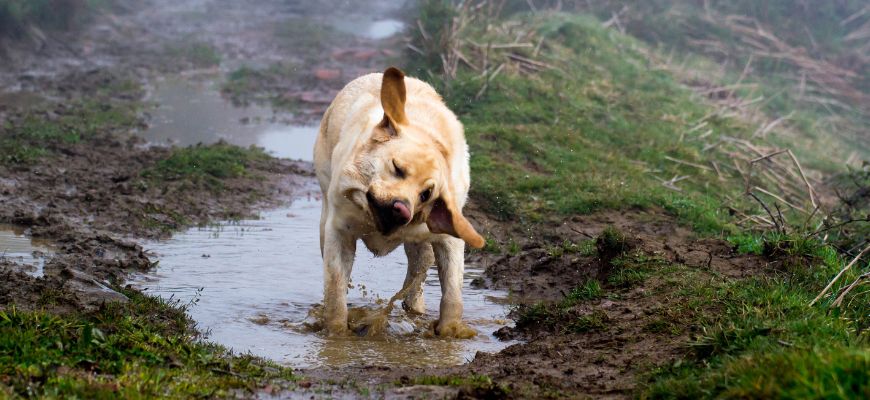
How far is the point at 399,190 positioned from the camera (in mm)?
5871

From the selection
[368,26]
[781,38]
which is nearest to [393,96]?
[781,38]

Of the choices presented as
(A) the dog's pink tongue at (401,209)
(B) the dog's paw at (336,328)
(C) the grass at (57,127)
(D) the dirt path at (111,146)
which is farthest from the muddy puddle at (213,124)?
(A) the dog's pink tongue at (401,209)

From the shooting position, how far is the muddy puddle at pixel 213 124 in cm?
1528

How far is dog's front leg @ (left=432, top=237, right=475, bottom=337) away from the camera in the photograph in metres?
6.94

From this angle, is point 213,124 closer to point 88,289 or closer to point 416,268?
point 416,268

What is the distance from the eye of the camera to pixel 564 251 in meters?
8.88

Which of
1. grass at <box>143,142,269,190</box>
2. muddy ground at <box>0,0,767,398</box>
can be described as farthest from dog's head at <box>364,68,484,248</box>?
grass at <box>143,142,269,190</box>

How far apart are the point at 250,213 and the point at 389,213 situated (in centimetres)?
536

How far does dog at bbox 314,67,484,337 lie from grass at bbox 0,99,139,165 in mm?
5498

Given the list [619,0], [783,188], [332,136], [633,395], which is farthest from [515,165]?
[619,0]

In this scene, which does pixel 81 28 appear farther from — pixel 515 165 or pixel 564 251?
pixel 564 251

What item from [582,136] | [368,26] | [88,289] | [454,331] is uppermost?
[88,289]

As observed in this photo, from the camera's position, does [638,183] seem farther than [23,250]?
Yes

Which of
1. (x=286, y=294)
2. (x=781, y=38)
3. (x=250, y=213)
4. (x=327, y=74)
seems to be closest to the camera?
(x=286, y=294)
